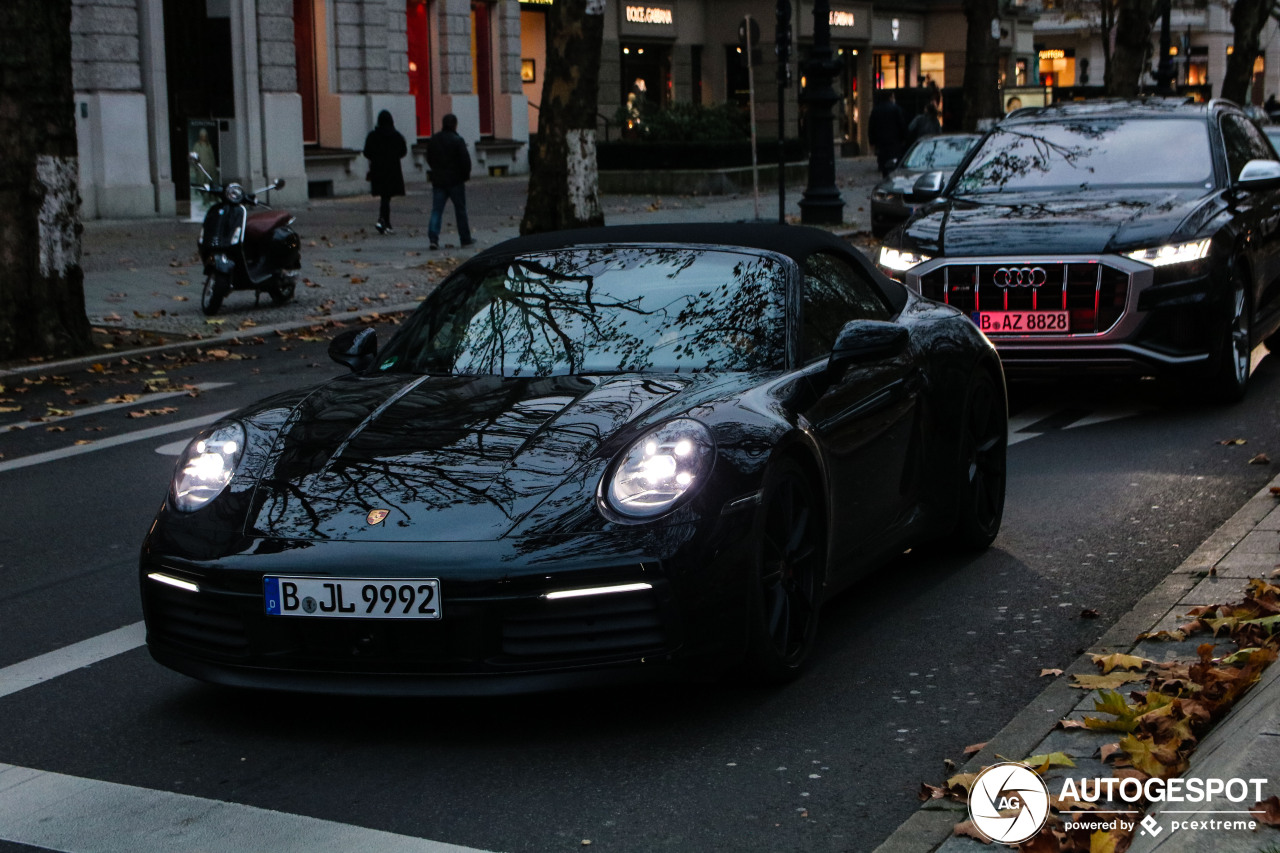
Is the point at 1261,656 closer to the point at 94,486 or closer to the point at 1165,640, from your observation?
the point at 1165,640

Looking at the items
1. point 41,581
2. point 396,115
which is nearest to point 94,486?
point 41,581

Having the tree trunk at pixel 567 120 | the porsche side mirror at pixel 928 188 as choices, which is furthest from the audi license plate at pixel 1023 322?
the tree trunk at pixel 567 120

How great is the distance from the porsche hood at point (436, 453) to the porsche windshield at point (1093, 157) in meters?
6.29

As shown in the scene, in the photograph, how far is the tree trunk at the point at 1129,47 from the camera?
3494 cm

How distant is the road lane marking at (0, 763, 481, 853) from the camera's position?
3.98m

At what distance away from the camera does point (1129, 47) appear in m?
35.5

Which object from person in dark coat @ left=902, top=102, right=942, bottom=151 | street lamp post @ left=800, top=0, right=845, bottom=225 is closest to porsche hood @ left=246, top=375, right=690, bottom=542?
street lamp post @ left=800, top=0, right=845, bottom=225

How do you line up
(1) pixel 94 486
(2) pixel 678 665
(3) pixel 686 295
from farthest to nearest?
(1) pixel 94 486
(3) pixel 686 295
(2) pixel 678 665

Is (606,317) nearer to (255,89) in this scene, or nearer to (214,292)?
(214,292)

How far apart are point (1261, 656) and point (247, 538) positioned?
8.72 feet

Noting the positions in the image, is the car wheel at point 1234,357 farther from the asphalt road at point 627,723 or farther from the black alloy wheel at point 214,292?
the black alloy wheel at point 214,292

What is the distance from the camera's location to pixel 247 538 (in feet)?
15.4

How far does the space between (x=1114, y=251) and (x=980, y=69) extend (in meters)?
24.6

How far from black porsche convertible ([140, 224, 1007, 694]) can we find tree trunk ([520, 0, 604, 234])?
15.4m
